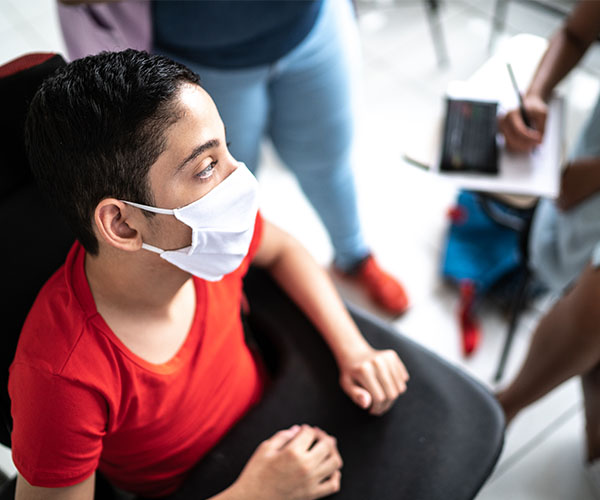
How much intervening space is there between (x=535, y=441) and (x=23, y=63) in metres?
1.52

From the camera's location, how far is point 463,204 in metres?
2.04

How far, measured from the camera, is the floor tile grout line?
5.28 ft

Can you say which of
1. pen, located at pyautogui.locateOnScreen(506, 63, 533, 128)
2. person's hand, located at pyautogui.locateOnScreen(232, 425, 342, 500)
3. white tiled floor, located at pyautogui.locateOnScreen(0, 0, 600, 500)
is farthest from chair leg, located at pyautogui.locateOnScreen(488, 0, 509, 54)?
person's hand, located at pyautogui.locateOnScreen(232, 425, 342, 500)

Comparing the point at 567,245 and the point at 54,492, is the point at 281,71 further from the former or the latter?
the point at 54,492

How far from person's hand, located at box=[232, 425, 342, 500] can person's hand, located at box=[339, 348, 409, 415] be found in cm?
10

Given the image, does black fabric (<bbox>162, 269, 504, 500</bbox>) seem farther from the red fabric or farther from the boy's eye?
the red fabric

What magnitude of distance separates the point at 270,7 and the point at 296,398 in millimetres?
706

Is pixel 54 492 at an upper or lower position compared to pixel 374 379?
upper

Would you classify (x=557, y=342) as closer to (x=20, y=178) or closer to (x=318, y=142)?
(x=318, y=142)

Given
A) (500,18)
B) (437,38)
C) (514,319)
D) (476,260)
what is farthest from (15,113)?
(437,38)

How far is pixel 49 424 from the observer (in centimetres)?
72

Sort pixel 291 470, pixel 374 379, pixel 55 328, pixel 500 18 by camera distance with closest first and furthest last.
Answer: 1. pixel 55 328
2. pixel 291 470
3. pixel 374 379
4. pixel 500 18

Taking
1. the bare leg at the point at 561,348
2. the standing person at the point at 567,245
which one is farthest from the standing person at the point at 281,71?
the bare leg at the point at 561,348

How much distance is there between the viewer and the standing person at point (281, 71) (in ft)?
3.70
